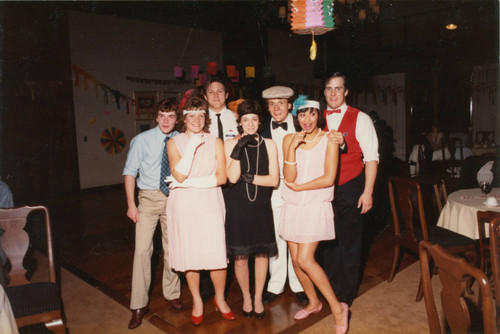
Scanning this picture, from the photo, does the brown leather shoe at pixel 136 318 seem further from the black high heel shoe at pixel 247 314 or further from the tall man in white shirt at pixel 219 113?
the tall man in white shirt at pixel 219 113

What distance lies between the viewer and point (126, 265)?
4.07 metres

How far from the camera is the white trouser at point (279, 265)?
2.96 metres

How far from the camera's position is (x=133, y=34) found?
28.0 feet

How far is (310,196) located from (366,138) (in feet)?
2.30

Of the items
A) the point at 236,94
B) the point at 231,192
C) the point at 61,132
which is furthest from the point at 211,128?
the point at 236,94

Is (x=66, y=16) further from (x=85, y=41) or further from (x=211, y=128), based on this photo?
(x=211, y=128)

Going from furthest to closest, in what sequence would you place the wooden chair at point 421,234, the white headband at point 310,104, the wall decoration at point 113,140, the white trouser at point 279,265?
the wall decoration at point 113,140 → the wooden chair at point 421,234 → the white trouser at point 279,265 → the white headband at point 310,104

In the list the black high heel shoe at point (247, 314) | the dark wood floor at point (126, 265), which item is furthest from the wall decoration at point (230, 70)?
the black high heel shoe at point (247, 314)

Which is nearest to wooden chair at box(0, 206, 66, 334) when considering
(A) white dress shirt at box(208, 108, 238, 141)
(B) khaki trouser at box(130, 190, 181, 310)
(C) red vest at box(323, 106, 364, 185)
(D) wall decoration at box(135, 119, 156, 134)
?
(B) khaki trouser at box(130, 190, 181, 310)

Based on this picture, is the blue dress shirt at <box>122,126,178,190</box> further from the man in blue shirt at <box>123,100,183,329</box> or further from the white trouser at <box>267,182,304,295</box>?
the white trouser at <box>267,182,304,295</box>

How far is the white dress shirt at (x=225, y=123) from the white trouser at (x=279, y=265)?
0.58 meters

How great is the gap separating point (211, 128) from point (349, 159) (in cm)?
110

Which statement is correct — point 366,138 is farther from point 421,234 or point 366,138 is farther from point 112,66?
point 112,66

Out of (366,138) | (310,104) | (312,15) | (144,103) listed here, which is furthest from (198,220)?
(144,103)
